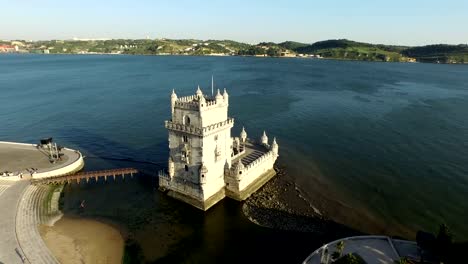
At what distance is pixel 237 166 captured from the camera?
2041 inches

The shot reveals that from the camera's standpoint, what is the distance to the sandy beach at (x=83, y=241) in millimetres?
39031

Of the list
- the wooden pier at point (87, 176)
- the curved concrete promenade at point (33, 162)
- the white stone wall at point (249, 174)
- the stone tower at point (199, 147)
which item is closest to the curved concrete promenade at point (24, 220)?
the wooden pier at point (87, 176)

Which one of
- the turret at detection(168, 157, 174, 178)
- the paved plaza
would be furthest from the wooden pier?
the turret at detection(168, 157, 174, 178)

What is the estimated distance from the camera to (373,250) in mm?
35500

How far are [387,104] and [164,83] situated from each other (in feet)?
359

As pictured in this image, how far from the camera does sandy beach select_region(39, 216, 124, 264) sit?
39.0 metres

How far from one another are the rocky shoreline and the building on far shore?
2.59 meters

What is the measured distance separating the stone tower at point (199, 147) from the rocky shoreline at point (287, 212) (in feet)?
21.9

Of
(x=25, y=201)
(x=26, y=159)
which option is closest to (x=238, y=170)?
(x=25, y=201)

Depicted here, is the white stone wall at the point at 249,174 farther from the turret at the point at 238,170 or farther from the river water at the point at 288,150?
the river water at the point at 288,150

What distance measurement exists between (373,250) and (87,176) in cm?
4819

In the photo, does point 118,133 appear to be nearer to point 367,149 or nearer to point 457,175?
point 367,149

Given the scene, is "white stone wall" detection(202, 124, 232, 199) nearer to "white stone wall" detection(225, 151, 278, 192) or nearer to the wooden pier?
"white stone wall" detection(225, 151, 278, 192)

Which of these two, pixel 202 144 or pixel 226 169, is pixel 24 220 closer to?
pixel 202 144
